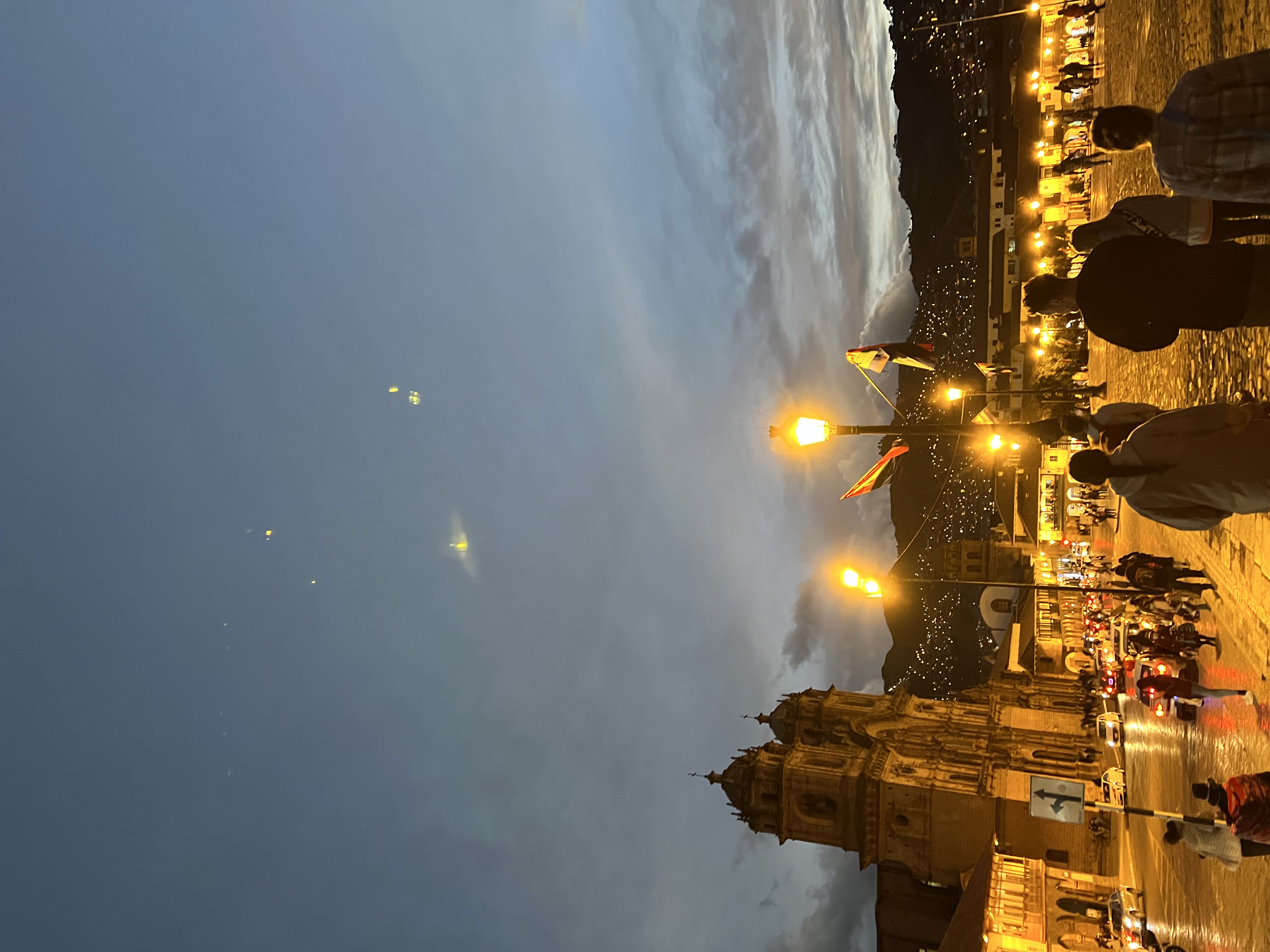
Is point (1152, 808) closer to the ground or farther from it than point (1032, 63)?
closer to the ground

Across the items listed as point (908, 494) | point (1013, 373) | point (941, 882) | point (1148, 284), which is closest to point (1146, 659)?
point (1148, 284)

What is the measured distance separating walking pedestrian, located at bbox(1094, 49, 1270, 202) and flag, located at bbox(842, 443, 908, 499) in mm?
9081

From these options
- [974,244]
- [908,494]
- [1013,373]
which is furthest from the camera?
[908,494]

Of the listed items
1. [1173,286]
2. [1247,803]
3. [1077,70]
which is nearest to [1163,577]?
[1247,803]

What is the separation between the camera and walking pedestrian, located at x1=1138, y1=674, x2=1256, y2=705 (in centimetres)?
960

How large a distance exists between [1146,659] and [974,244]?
57020 mm

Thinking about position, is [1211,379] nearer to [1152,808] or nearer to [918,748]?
[1152,808]

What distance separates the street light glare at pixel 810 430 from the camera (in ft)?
41.0

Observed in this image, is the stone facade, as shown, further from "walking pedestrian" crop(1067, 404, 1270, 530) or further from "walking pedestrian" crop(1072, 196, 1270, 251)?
"walking pedestrian" crop(1072, 196, 1270, 251)

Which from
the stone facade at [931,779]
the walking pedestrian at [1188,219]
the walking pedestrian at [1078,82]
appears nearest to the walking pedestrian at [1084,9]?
the walking pedestrian at [1078,82]

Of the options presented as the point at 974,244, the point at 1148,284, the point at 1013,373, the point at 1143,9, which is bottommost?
the point at 1148,284

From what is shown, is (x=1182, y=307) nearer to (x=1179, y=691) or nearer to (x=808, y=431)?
(x=808, y=431)

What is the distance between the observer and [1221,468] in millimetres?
5969

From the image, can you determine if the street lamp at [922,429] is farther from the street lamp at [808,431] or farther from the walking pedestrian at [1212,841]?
the walking pedestrian at [1212,841]
